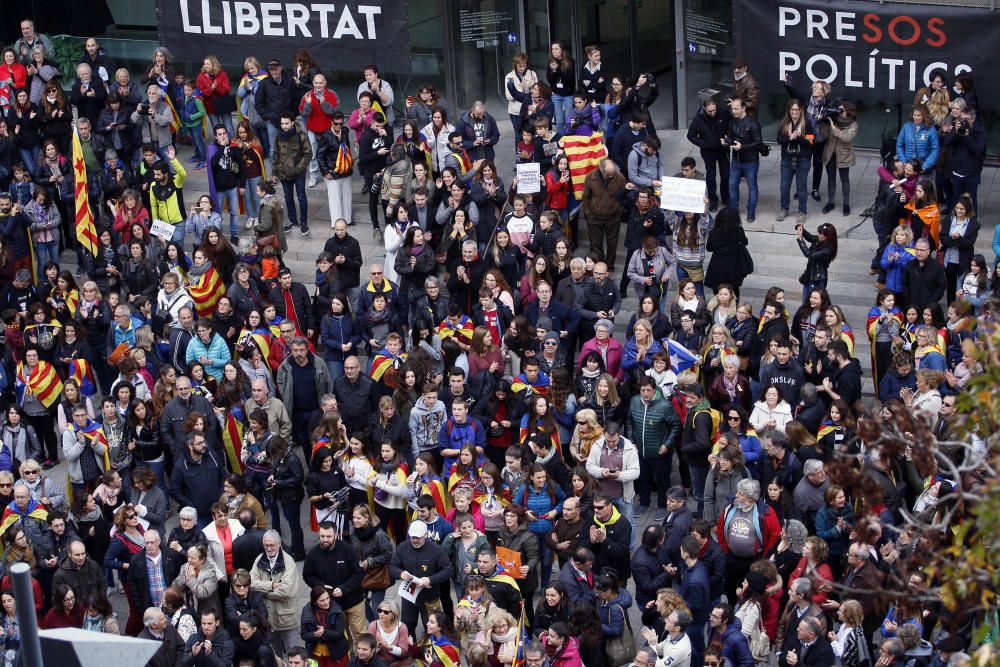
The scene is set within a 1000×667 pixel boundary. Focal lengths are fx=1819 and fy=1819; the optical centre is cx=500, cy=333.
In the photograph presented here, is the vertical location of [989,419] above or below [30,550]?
above

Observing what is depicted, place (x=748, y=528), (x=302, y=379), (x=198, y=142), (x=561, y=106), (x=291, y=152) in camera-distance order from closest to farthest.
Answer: (x=748, y=528), (x=302, y=379), (x=291, y=152), (x=561, y=106), (x=198, y=142)

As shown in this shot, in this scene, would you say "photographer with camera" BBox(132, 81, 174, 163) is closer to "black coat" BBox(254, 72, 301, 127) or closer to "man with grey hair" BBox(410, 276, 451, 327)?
"black coat" BBox(254, 72, 301, 127)

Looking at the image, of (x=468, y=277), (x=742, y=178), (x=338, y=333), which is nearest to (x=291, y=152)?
(x=468, y=277)

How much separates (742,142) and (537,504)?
267 inches

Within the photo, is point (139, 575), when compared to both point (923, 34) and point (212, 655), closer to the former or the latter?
point (212, 655)

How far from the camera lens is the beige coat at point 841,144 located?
20953 mm

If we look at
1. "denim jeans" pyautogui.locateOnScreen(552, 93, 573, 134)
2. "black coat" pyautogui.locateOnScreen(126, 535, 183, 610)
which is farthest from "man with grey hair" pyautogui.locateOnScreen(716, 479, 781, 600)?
"denim jeans" pyautogui.locateOnScreen(552, 93, 573, 134)

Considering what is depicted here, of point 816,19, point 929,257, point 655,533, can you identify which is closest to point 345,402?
point 655,533

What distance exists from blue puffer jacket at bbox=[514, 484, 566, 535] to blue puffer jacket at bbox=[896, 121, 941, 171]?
665 cm

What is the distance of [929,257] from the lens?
18.5m

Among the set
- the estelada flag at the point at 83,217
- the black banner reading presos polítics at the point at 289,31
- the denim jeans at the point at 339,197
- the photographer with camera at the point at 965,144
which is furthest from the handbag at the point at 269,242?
the photographer with camera at the point at 965,144

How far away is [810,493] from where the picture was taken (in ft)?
50.5

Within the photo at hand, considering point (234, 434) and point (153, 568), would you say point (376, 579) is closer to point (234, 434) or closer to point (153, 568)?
point (153, 568)

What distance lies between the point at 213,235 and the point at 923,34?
27.8ft
